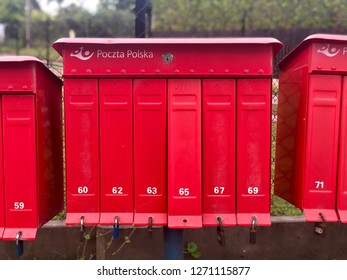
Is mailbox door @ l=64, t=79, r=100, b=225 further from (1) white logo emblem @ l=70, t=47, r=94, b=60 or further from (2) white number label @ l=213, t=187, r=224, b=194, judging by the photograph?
(2) white number label @ l=213, t=187, r=224, b=194

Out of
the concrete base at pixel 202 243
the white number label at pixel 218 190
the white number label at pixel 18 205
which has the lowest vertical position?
the concrete base at pixel 202 243

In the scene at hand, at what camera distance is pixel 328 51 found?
1.95 m

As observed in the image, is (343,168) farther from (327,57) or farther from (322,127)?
(327,57)

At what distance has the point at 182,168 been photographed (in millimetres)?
1976

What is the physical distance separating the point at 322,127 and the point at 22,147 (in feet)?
4.90

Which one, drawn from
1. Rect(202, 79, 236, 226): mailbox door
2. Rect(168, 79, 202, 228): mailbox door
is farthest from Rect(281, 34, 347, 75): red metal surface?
Rect(168, 79, 202, 228): mailbox door

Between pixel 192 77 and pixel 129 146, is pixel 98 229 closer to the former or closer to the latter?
pixel 129 146

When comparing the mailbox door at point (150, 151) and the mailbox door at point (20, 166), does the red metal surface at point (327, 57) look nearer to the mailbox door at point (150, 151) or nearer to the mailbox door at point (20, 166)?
the mailbox door at point (150, 151)

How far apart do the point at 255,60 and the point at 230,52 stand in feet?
0.42

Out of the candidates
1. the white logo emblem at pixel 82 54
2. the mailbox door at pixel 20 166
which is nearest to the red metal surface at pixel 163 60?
the white logo emblem at pixel 82 54

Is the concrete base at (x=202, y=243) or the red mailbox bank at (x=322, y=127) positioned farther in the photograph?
the concrete base at (x=202, y=243)

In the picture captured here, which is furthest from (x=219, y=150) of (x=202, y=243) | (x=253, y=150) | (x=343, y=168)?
(x=202, y=243)

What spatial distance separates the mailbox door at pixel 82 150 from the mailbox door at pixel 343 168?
1222mm

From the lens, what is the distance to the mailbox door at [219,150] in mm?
1966
